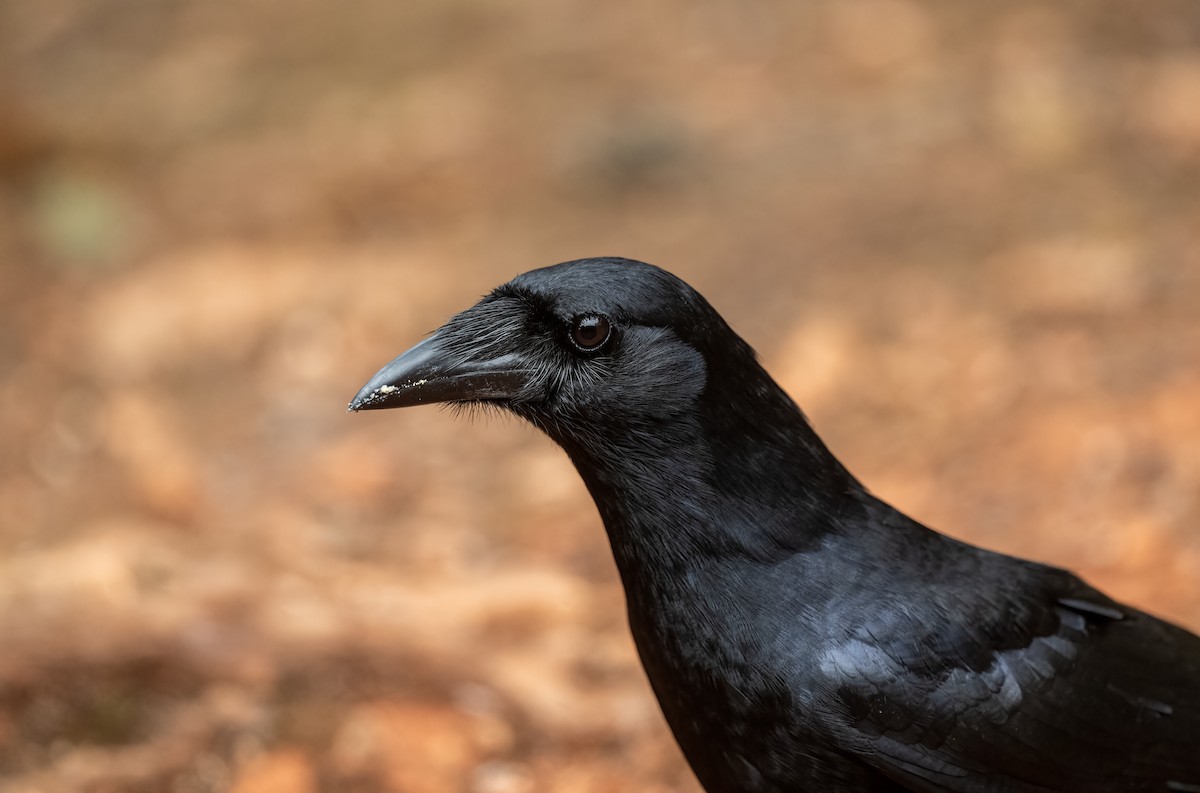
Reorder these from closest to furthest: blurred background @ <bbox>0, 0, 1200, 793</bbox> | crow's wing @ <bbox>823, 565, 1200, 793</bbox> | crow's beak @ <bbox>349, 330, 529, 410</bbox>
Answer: crow's wing @ <bbox>823, 565, 1200, 793</bbox>
crow's beak @ <bbox>349, 330, 529, 410</bbox>
blurred background @ <bbox>0, 0, 1200, 793</bbox>

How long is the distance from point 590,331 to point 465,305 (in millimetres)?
4781

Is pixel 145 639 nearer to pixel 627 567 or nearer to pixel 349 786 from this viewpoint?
pixel 349 786

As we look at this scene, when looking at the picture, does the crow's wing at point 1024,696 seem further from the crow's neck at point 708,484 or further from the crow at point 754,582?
the crow's neck at point 708,484

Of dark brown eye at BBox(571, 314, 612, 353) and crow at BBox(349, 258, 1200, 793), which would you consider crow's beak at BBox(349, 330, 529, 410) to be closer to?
crow at BBox(349, 258, 1200, 793)

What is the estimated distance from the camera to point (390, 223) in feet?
29.2

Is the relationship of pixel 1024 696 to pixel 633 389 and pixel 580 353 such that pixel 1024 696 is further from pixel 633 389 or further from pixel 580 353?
pixel 580 353

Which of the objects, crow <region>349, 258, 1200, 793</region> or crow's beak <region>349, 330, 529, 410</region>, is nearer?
crow <region>349, 258, 1200, 793</region>

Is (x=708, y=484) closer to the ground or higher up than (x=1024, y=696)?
higher up

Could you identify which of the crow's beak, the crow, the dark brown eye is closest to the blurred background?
the crow

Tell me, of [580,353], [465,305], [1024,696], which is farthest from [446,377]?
[465,305]

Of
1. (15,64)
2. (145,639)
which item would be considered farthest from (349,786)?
(15,64)

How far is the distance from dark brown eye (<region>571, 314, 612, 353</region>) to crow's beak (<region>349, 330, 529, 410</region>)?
150 millimetres

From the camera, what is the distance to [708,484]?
3025 millimetres

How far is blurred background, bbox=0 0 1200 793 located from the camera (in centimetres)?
418
